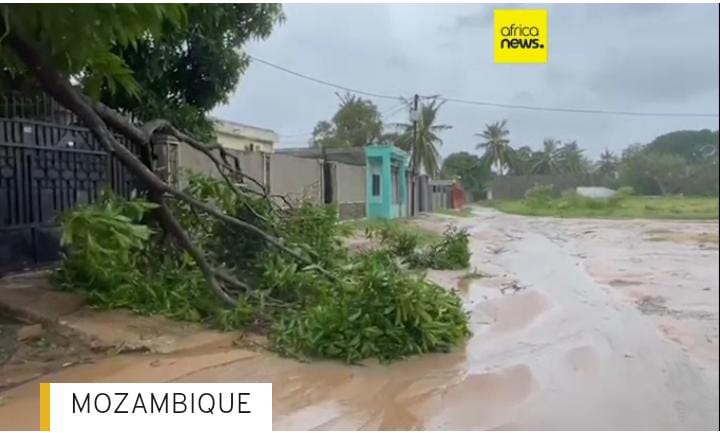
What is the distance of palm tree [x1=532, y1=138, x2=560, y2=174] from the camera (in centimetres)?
171

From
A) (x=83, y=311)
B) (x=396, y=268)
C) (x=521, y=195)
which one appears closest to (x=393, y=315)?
(x=396, y=268)

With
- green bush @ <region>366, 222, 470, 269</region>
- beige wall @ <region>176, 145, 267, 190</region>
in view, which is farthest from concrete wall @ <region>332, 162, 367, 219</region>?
beige wall @ <region>176, 145, 267, 190</region>

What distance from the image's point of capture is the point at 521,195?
2.19 meters

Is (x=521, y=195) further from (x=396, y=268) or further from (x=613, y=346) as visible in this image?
(x=396, y=268)

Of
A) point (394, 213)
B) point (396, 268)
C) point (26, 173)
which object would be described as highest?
point (26, 173)

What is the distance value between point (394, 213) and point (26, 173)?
2744 millimetres

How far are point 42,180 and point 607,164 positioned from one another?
4281mm

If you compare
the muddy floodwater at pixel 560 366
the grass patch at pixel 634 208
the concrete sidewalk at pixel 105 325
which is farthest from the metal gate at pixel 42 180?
the grass patch at pixel 634 208

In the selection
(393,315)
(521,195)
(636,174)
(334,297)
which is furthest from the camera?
(334,297)

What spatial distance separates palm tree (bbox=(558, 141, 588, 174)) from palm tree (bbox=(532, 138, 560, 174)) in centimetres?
2

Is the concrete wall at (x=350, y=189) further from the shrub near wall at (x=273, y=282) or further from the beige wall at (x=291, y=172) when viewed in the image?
the shrub near wall at (x=273, y=282)

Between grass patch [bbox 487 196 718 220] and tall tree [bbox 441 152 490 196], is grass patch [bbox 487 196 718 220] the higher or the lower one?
the lower one

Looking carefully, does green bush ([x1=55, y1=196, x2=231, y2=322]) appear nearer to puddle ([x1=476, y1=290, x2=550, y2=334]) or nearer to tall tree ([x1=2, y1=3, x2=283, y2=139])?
tall tree ([x1=2, y1=3, x2=283, y2=139])

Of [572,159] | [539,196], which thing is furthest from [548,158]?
[539,196]
